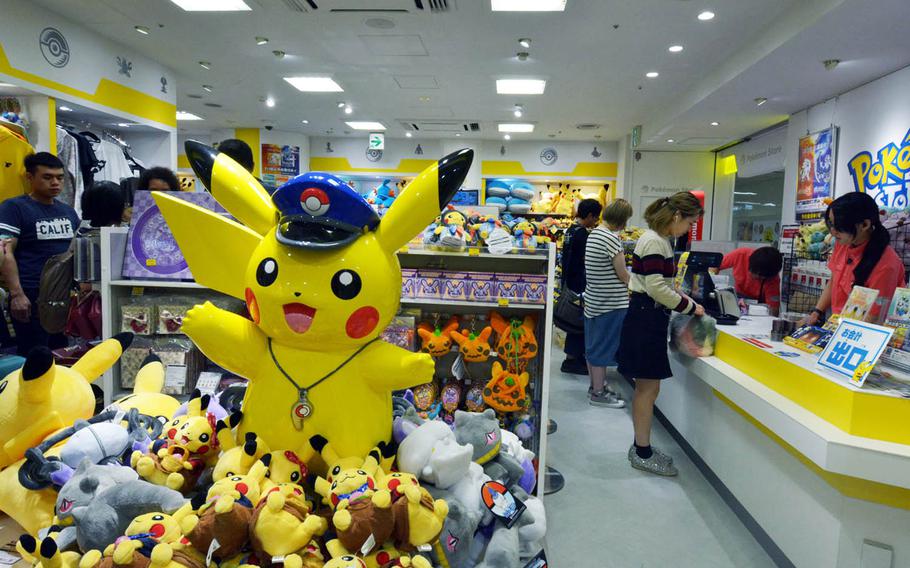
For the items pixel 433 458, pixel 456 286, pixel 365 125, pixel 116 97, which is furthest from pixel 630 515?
pixel 365 125

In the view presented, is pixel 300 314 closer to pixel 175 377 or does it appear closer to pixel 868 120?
pixel 175 377

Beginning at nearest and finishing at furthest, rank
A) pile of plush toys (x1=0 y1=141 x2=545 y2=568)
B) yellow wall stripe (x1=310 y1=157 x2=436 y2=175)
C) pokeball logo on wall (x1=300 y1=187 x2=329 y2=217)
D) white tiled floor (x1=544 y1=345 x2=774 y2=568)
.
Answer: pile of plush toys (x1=0 y1=141 x2=545 y2=568) < pokeball logo on wall (x1=300 y1=187 x2=329 y2=217) < white tiled floor (x1=544 y1=345 x2=774 y2=568) < yellow wall stripe (x1=310 y1=157 x2=436 y2=175)

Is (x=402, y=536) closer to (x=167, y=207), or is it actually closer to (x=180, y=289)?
(x=167, y=207)

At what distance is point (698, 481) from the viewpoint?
317cm

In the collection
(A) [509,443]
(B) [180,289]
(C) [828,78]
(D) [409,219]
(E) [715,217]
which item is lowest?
(A) [509,443]

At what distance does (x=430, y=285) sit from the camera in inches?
105

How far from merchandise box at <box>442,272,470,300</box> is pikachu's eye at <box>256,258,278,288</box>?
1423 mm

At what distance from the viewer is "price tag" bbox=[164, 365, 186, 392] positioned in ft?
7.98

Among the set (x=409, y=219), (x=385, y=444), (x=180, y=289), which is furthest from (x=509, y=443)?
(x=180, y=289)

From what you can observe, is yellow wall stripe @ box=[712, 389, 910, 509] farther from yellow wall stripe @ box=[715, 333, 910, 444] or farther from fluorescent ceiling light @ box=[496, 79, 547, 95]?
fluorescent ceiling light @ box=[496, 79, 547, 95]

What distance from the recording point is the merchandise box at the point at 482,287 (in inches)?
102

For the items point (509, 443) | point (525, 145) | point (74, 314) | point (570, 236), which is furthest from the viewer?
point (525, 145)

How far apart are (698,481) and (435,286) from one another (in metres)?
2.03

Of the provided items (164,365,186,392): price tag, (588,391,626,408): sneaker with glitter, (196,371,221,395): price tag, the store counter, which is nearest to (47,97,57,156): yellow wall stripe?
(164,365,186,392): price tag
